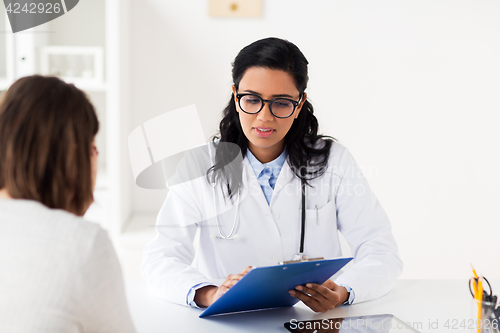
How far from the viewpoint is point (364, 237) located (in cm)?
160

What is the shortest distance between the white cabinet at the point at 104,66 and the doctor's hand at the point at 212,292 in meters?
1.22

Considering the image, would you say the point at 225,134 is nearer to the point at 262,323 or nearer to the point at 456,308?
the point at 262,323

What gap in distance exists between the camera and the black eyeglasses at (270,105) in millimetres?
1540

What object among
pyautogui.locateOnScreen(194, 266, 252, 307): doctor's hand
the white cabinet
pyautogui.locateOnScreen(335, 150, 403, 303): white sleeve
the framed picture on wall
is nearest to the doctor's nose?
pyautogui.locateOnScreen(335, 150, 403, 303): white sleeve

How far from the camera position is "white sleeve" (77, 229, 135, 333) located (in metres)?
0.77

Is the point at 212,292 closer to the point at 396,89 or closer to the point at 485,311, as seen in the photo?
the point at 485,311

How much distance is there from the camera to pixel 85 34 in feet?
8.58

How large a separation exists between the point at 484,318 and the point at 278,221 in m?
0.79

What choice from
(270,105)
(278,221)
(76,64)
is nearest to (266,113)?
(270,105)

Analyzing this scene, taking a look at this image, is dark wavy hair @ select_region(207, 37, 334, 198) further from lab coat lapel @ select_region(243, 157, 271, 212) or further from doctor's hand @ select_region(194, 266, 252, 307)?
doctor's hand @ select_region(194, 266, 252, 307)

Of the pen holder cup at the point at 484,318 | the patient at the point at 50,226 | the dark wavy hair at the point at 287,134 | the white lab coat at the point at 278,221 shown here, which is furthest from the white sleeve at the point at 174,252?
the pen holder cup at the point at 484,318

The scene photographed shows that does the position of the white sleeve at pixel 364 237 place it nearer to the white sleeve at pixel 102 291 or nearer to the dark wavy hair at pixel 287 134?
the dark wavy hair at pixel 287 134

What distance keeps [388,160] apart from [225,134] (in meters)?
1.42

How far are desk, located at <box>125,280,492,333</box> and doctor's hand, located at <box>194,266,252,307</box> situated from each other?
3 centimetres
